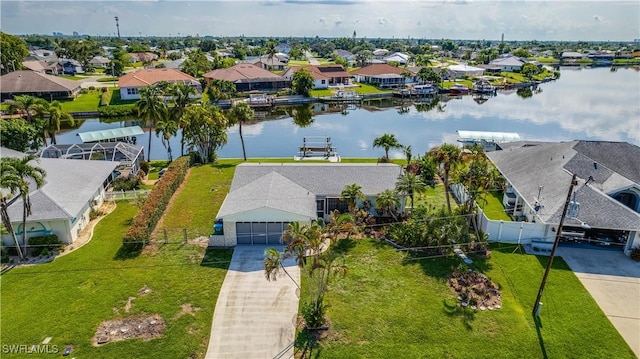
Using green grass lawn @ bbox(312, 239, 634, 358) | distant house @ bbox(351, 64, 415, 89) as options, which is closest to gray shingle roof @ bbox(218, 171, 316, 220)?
green grass lawn @ bbox(312, 239, 634, 358)

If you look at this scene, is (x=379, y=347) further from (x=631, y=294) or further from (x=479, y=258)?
(x=631, y=294)

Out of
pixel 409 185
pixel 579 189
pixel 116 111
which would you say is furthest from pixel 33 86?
pixel 579 189

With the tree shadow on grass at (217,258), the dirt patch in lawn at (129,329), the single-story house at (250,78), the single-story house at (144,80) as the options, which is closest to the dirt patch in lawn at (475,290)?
the tree shadow on grass at (217,258)

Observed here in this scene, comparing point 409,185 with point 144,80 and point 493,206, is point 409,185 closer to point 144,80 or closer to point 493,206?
point 493,206

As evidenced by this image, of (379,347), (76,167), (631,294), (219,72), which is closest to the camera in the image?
(379,347)

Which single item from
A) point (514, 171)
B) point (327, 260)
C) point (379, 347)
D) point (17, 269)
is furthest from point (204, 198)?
point (514, 171)

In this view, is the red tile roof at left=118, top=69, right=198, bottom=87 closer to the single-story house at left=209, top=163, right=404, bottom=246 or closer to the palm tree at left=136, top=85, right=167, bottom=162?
the palm tree at left=136, top=85, right=167, bottom=162

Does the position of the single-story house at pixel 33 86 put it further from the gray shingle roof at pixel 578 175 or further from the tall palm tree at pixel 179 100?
the gray shingle roof at pixel 578 175
